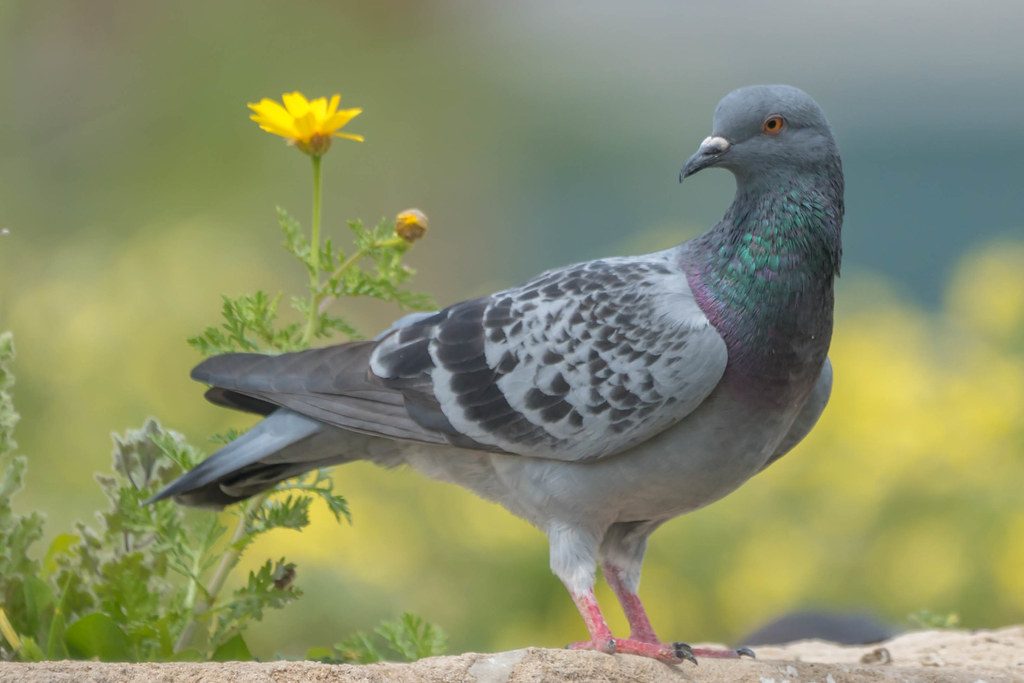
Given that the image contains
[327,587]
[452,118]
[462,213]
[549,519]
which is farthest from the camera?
[452,118]

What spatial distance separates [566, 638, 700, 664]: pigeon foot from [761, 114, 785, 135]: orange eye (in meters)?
1.22

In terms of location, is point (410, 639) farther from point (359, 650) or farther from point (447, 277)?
point (447, 277)

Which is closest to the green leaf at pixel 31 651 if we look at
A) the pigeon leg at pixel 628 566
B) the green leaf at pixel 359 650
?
the green leaf at pixel 359 650

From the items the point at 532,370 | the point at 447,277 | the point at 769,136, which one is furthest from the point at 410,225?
the point at 447,277

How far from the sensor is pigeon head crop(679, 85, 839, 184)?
264 cm

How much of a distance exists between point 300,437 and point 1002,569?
328 centimetres

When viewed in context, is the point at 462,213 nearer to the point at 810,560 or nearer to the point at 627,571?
the point at 810,560

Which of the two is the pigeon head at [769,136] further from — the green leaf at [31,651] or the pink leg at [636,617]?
the green leaf at [31,651]

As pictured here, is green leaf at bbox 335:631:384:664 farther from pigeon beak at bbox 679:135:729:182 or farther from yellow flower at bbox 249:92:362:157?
pigeon beak at bbox 679:135:729:182

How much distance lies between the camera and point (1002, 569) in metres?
4.71

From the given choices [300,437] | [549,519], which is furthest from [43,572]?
[549,519]

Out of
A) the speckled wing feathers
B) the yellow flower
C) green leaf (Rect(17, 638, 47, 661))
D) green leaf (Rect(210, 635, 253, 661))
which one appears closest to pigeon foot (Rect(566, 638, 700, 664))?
the speckled wing feathers

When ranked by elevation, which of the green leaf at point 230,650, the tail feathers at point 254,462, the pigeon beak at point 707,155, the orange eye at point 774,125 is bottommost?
the green leaf at point 230,650

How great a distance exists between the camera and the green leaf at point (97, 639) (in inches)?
102
